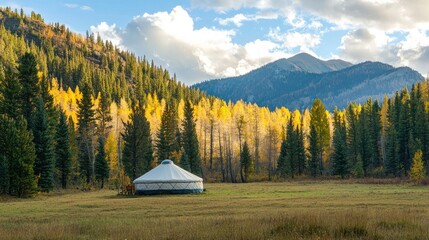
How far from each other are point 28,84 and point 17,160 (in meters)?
14.6

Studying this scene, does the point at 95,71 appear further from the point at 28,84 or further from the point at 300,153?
the point at 28,84

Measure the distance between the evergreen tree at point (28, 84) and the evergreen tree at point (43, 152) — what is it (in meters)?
3.62

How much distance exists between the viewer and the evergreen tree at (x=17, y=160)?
40.6m

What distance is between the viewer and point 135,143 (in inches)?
2522

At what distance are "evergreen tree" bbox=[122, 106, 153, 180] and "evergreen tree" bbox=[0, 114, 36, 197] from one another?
70.6 feet

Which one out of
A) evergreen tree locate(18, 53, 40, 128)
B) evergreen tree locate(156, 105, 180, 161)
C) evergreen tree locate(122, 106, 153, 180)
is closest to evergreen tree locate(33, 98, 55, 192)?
evergreen tree locate(18, 53, 40, 128)

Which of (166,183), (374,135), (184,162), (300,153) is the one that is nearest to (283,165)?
(300,153)

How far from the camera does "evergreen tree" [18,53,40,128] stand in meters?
51.7

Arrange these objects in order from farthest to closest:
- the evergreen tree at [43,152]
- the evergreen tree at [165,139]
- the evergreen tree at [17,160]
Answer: the evergreen tree at [165,139] < the evergreen tree at [43,152] < the evergreen tree at [17,160]

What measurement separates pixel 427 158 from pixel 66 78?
119358 mm

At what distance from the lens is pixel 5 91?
161ft

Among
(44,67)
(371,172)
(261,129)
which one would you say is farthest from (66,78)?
(371,172)

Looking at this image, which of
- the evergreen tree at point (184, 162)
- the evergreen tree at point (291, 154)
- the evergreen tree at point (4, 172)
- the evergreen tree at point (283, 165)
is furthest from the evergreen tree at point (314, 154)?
the evergreen tree at point (4, 172)

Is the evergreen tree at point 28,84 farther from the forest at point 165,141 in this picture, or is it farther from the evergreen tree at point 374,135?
the evergreen tree at point 374,135
